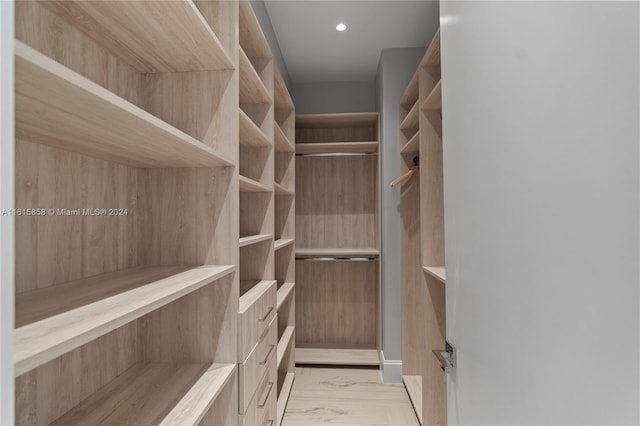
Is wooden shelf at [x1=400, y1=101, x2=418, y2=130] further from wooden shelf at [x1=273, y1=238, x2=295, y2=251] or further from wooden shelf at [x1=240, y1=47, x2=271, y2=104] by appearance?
wooden shelf at [x1=273, y1=238, x2=295, y2=251]

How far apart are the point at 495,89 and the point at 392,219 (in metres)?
2.10

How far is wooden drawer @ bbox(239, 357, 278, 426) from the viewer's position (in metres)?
1.32

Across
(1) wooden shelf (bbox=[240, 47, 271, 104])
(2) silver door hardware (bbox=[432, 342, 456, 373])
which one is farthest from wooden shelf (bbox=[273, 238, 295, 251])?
(2) silver door hardware (bbox=[432, 342, 456, 373])

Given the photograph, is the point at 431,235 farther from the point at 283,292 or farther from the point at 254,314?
the point at 254,314

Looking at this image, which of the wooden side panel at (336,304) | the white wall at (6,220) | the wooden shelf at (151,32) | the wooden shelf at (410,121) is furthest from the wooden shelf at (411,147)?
the white wall at (6,220)

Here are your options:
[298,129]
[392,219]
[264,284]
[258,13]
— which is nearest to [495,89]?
[264,284]

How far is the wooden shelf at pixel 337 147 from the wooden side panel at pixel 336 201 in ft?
0.57

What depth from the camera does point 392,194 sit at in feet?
9.11

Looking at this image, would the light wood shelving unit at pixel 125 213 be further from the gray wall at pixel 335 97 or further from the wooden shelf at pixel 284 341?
the gray wall at pixel 335 97

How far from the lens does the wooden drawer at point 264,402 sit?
1320mm

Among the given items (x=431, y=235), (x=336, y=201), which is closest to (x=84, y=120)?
(x=431, y=235)

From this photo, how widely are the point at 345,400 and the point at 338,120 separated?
7.68ft

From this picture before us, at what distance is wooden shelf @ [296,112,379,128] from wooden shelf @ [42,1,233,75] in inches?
76.8

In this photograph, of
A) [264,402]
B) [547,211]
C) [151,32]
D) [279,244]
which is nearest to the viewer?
[547,211]
